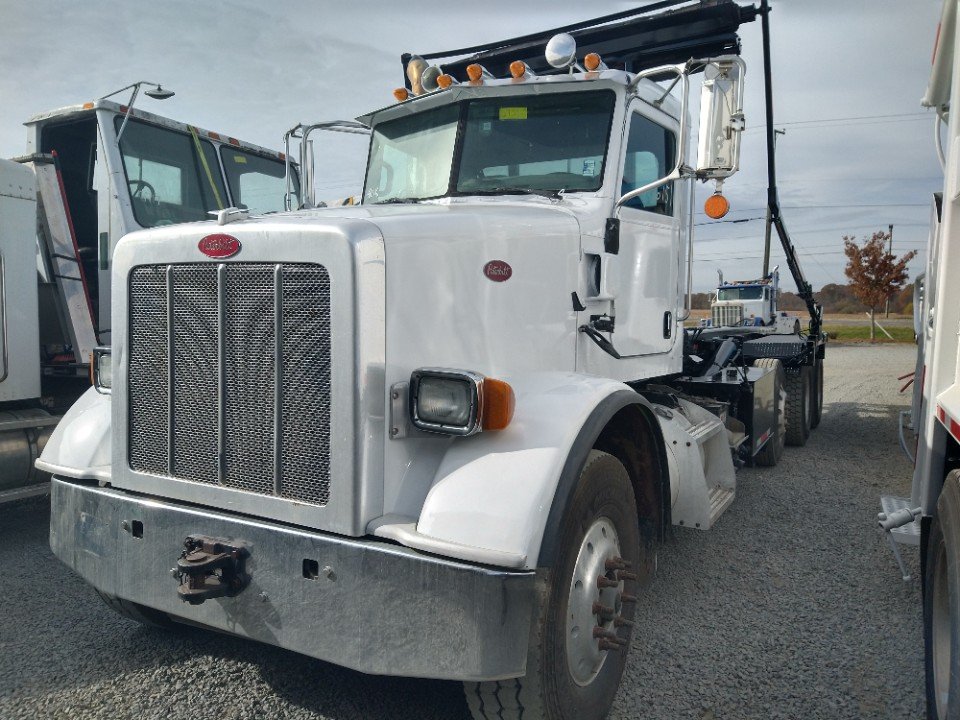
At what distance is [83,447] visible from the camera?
323 cm

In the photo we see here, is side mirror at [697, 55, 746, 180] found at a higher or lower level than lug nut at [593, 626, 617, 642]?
higher

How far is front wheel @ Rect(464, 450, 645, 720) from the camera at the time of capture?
2.41 meters

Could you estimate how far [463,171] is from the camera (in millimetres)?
3961

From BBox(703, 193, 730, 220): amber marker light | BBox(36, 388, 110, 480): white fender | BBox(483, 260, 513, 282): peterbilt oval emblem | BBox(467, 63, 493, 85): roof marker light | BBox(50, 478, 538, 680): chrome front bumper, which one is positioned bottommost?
BBox(50, 478, 538, 680): chrome front bumper

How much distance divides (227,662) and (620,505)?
1.85 m

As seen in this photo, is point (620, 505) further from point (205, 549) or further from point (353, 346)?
point (205, 549)

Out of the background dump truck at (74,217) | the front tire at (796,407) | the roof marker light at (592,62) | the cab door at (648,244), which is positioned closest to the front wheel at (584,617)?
the cab door at (648,244)

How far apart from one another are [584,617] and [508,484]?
66 centimetres

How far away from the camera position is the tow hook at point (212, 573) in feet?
8.29

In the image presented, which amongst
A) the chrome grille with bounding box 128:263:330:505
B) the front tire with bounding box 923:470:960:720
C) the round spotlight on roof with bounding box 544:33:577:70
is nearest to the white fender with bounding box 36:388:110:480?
the chrome grille with bounding box 128:263:330:505

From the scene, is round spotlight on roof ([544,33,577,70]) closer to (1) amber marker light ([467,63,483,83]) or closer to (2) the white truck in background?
(1) amber marker light ([467,63,483,83])

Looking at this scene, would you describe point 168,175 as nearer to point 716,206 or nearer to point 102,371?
point 102,371

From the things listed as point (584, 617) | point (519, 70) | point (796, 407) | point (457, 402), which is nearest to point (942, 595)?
point (584, 617)

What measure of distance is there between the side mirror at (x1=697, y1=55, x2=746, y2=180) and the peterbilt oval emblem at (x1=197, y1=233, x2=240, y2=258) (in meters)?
2.01
